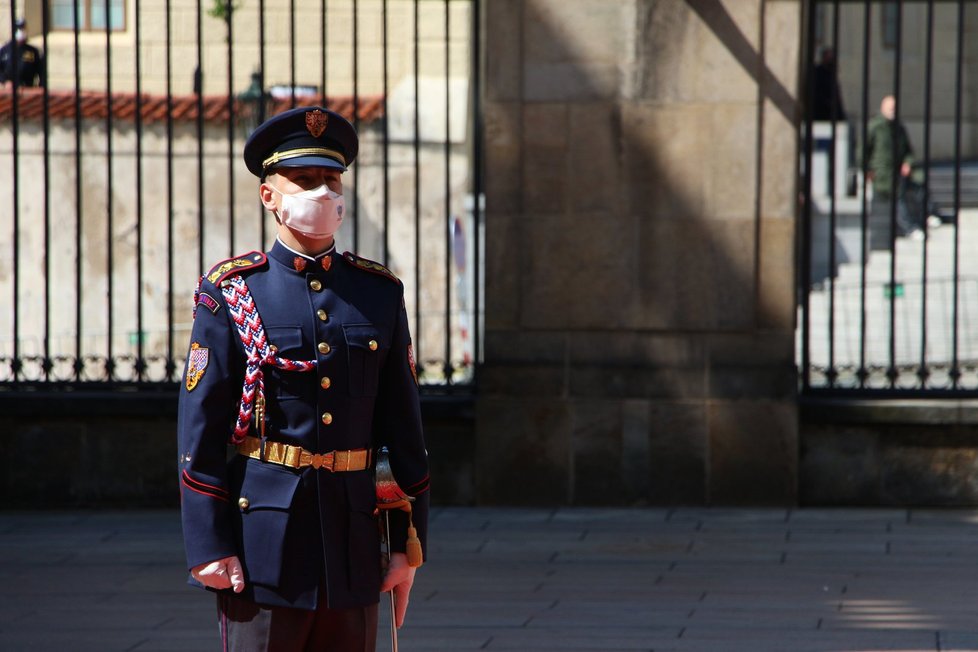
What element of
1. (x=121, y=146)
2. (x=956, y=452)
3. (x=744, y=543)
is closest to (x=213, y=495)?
(x=744, y=543)

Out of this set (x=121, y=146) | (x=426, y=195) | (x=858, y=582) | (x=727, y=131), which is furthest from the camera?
(x=426, y=195)

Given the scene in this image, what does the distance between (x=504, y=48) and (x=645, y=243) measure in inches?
47.4

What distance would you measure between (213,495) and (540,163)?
474 cm

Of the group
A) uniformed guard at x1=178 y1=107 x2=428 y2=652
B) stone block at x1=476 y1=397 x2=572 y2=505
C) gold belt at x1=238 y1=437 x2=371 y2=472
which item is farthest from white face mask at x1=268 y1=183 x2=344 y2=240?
stone block at x1=476 y1=397 x2=572 y2=505

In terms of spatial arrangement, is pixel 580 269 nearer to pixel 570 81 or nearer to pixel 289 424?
pixel 570 81

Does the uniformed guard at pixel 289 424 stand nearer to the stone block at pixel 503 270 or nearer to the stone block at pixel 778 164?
the stone block at pixel 503 270

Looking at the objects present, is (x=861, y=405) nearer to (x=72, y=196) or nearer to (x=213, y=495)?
(x=213, y=495)

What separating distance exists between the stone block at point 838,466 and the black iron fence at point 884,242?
0.23 metres

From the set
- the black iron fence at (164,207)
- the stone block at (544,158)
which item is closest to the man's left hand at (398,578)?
the stone block at (544,158)

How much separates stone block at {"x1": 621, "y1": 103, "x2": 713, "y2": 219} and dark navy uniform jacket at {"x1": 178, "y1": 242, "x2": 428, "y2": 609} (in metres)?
4.45

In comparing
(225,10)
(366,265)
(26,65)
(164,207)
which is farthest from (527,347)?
(164,207)

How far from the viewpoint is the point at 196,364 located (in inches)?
134

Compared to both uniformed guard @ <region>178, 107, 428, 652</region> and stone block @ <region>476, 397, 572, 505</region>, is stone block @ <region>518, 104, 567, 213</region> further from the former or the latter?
uniformed guard @ <region>178, 107, 428, 652</region>

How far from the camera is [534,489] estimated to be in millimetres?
8008
